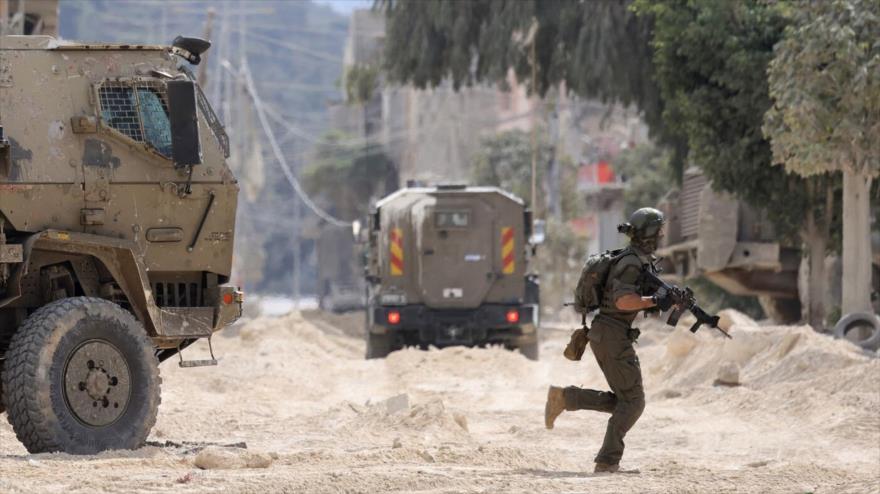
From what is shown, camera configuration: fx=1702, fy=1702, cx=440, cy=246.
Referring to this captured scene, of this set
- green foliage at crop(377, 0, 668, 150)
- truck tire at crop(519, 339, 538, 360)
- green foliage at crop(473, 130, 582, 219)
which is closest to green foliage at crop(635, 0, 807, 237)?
truck tire at crop(519, 339, 538, 360)

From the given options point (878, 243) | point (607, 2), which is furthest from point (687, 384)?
point (607, 2)

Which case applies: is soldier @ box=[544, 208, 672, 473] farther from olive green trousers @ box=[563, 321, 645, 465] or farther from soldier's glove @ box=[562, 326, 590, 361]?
soldier's glove @ box=[562, 326, 590, 361]

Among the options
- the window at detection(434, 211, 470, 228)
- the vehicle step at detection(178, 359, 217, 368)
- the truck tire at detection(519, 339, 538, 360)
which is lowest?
the truck tire at detection(519, 339, 538, 360)

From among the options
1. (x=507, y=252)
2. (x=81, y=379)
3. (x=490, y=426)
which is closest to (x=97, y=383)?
(x=81, y=379)

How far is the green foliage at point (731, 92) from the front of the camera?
2528 centimetres

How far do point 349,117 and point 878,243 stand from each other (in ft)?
247

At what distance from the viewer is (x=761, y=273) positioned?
2798 centimetres

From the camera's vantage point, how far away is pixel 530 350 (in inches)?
988

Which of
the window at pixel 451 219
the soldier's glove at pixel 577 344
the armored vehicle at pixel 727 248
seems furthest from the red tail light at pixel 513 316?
the soldier's glove at pixel 577 344

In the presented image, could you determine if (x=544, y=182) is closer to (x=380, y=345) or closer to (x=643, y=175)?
(x=643, y=175)

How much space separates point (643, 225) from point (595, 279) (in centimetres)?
45

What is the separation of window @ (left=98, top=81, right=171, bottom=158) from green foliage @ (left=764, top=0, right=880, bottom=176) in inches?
427

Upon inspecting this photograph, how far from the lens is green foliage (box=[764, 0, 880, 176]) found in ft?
67.1

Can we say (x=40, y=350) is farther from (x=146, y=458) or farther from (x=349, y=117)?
(x=349, y=117)
